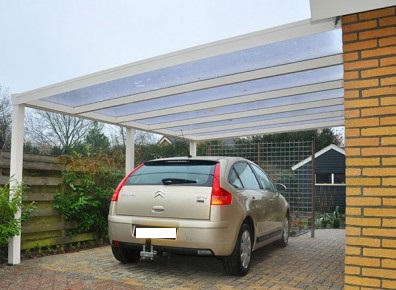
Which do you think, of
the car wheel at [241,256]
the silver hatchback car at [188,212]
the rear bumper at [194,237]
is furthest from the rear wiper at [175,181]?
the car wheel at [241,256]

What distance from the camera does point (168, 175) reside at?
5.11 meters

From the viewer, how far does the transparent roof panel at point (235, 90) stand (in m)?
5.59

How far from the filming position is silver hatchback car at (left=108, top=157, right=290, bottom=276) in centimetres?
464

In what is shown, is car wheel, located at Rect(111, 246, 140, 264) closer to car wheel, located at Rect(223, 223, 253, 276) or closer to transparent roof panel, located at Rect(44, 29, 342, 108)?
car wheel, located at Rect(223, 223, 253, 276)

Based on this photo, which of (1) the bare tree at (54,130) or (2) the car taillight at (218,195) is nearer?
(2) the car taillight at (218,195)

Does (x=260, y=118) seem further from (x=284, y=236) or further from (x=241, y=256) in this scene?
(x=241, y=256)

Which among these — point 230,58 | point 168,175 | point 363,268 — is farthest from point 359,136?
point 168,175

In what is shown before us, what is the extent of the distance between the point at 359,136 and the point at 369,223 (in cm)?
73

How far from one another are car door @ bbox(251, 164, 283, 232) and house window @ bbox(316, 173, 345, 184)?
680 inches

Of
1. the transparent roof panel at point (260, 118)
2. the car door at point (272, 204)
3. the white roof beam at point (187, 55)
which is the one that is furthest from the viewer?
the transparent roof panel at point (260, 118)

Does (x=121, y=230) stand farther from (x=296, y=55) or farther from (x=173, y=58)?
(x=296, y=55)

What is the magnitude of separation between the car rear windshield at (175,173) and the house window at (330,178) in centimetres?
1952

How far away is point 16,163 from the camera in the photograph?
5875 mm

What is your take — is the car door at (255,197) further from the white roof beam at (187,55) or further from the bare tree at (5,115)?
the bare tree at (5,115)
